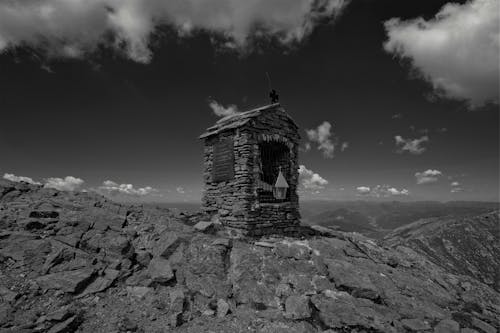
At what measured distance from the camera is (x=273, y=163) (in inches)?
609

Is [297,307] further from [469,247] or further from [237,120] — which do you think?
[469,247]

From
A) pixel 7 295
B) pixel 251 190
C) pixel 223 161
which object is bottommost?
pixel 7 295

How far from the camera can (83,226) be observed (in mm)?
10211

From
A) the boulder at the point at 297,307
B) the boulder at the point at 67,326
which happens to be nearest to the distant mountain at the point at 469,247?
the boulder at the point at 297,307

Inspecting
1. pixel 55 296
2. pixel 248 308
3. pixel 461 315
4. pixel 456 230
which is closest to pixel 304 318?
pixel 248 308

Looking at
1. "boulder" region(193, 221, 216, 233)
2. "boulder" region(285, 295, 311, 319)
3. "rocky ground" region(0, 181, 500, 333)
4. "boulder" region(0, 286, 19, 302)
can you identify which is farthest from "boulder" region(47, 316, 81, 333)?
"boulder" region(285, 295, 311, 319)

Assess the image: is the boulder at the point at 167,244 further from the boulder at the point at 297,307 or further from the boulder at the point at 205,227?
the boulder at the point at 297,307

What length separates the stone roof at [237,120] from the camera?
42.1 ft

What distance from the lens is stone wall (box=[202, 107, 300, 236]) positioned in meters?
12.2

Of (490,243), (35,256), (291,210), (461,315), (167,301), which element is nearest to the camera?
(167,301)

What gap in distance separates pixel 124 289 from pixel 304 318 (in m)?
6.07

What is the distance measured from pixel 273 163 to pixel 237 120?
3.96 m

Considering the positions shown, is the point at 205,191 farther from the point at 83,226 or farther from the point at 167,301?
the point at 167,301


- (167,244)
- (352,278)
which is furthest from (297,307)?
(167,244)
